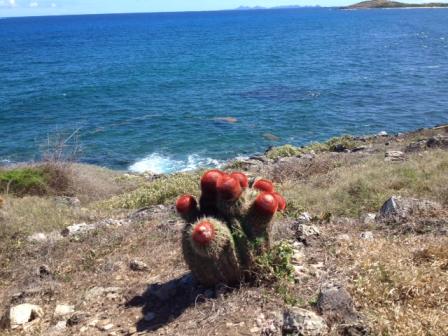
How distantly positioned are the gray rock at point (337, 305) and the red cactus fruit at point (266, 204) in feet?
2.91

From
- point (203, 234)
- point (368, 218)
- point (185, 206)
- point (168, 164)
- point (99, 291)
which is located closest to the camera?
point (203, 234)

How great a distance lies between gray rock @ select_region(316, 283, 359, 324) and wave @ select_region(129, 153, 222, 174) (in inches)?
656

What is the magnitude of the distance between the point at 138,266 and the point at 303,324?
2.78 meters

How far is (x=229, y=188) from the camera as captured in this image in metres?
4.81

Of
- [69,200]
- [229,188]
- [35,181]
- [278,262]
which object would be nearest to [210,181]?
[229,188]

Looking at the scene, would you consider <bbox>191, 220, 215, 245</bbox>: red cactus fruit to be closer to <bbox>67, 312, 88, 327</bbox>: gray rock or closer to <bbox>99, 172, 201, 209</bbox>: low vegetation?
<bbox>67, 312, 88, 327</bbox>: gray rock

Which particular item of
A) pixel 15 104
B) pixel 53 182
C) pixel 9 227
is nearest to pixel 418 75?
pixel 15 104

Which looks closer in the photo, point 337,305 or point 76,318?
point 337,305

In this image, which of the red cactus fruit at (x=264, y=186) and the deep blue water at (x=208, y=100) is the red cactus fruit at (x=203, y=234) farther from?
the deep blue water at (x=208, y=100)

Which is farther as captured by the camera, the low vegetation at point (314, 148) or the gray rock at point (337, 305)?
the low vegetation at point (314, 148)

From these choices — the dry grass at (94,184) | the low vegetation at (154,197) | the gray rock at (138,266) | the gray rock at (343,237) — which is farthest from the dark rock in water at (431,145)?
the gray rock at (138,266)

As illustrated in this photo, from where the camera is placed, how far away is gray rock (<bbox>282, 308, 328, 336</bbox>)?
398 centimetres

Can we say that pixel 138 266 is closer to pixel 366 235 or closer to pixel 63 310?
pixel 63 310

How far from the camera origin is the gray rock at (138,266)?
6.21 metres
